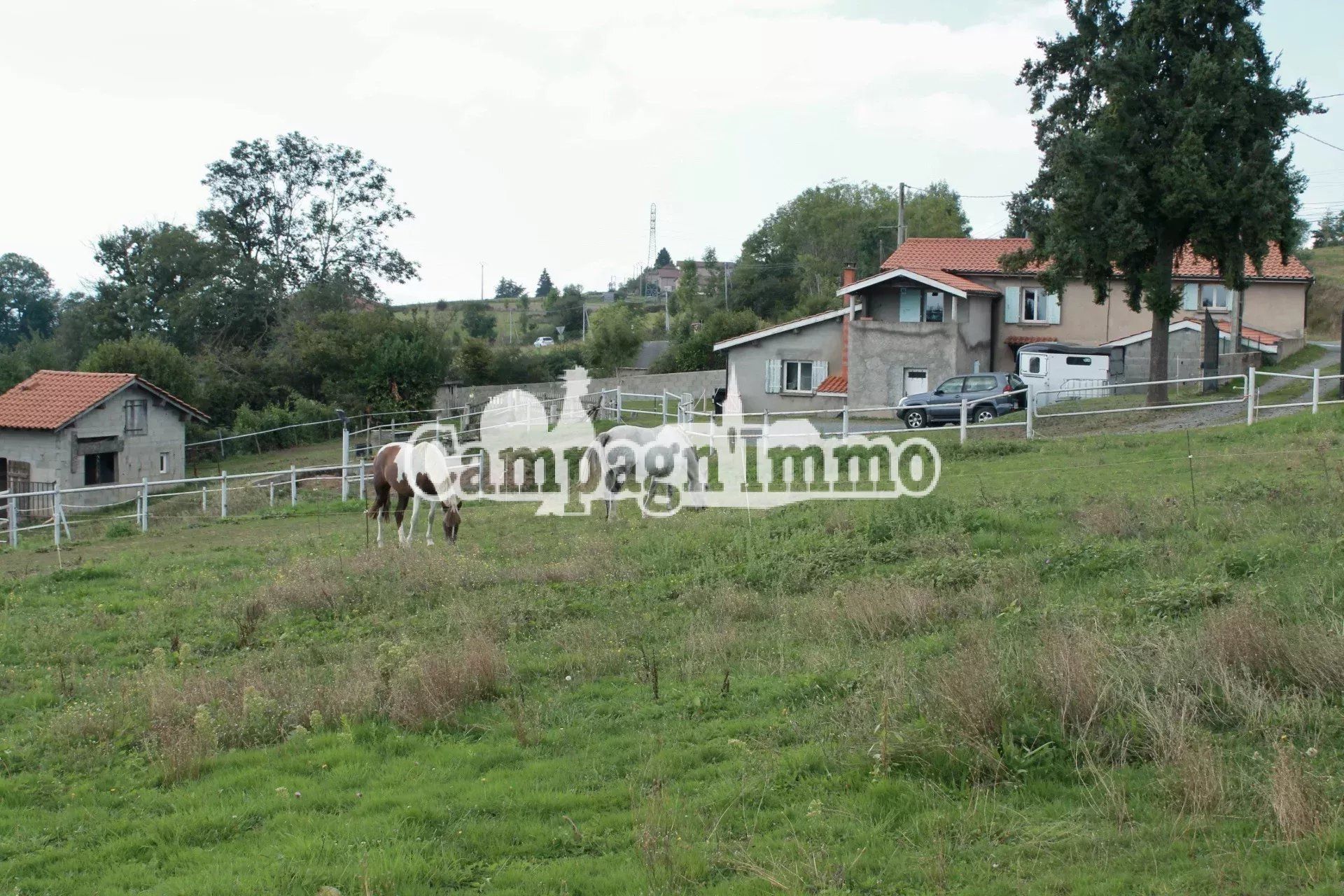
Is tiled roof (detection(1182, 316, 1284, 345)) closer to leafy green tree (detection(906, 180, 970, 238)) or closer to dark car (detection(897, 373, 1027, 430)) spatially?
dark car (detection(897, 373, 1027, 430))

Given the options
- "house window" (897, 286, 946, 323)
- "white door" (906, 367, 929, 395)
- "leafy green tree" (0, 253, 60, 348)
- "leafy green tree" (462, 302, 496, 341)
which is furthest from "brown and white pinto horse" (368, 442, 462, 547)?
"leafy green tree" (0, 253, 60, 348)

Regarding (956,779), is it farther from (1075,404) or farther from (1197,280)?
(1197,280)

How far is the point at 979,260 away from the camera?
40875mm

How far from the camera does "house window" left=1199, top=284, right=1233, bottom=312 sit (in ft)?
133

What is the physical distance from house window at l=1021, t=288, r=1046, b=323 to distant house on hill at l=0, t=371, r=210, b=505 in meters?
30.3

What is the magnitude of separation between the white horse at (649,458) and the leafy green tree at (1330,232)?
8964cm

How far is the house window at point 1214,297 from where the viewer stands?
4044cm

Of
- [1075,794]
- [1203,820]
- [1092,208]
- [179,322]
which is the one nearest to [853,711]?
[1075,794]

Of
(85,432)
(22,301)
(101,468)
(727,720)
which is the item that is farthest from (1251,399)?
(22,301)

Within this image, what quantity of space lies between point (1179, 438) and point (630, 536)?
415 inches

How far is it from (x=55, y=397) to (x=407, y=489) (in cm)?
2423

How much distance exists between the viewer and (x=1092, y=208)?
25531mm

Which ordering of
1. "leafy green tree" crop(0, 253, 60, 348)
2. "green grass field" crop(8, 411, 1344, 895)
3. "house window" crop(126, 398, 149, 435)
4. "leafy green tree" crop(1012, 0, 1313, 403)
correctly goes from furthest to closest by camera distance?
1. "leafy green tree" crop(0, 253, 60, 348)
2. "house window" crop(126, 398, 149, 435)
3. "leafy green tree" crop(1012, 0, 1313, 403)
4. "green grass field" crop(8, 411, 1344, 895)

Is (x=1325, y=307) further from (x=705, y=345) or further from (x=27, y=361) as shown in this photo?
(x=27, y=361)
